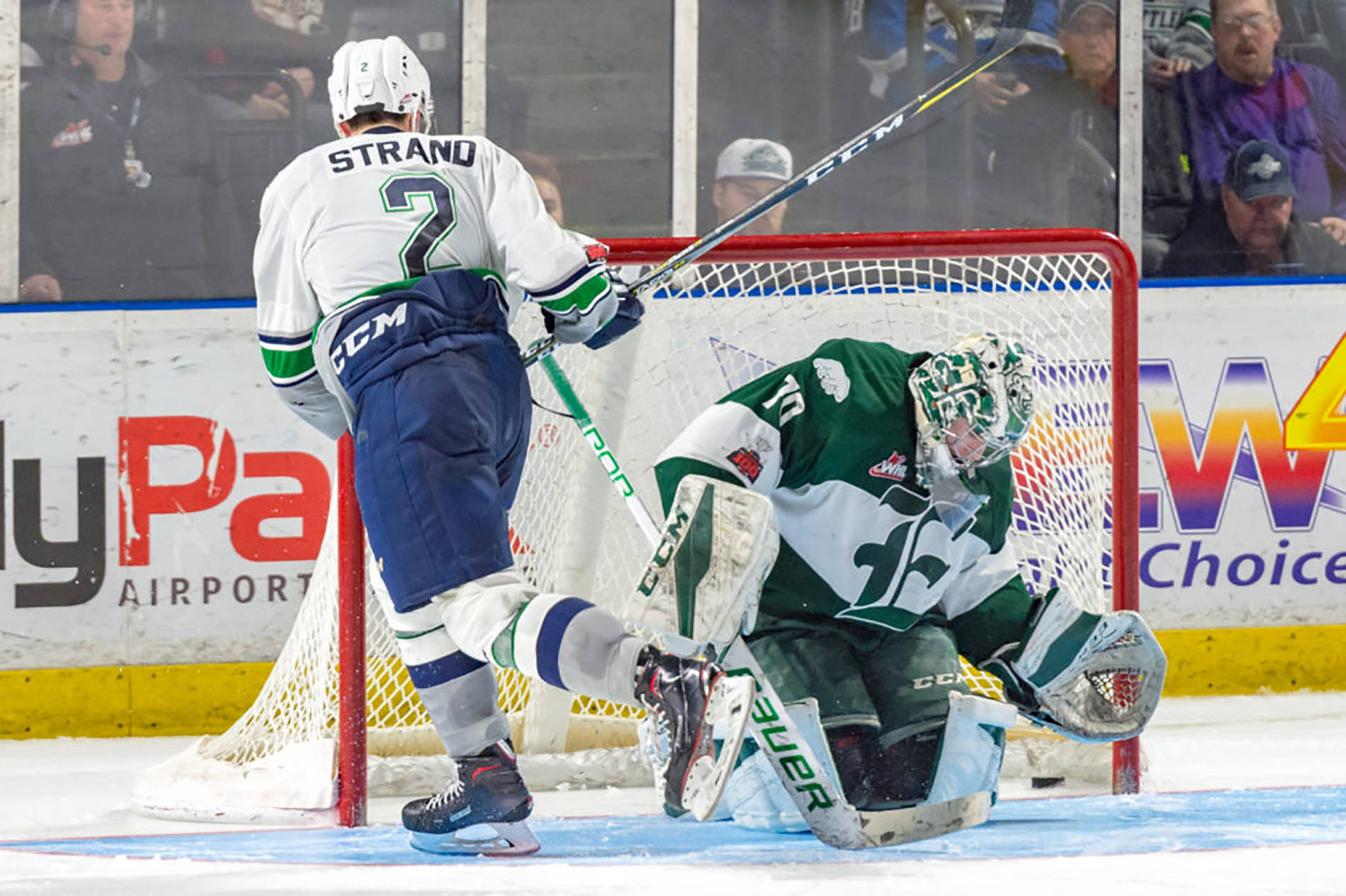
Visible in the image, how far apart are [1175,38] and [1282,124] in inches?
14.5

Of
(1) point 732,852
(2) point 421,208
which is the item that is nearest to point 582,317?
(2) point 421,208

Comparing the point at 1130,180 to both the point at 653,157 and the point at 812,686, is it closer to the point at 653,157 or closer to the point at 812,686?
the point at 653,157

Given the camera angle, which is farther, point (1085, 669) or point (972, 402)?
point (1085, 669)

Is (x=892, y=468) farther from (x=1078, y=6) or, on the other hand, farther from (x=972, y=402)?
→ (x=1078, y=6)

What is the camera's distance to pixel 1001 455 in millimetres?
2508

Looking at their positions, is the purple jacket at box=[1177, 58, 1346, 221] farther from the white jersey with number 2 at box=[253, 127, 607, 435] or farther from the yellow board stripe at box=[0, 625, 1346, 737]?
the yellow board stripe at box=[0, 625, 1346, 737]

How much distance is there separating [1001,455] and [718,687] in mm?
823

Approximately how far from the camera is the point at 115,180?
389 centimetres

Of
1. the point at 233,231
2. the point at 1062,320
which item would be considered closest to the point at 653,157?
the point at 233,231

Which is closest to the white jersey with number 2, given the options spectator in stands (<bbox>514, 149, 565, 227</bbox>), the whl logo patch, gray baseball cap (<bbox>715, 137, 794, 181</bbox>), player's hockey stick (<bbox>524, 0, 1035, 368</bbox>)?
player's hockey stick (<bbox>524, 0, 1035, 368</bbox>)

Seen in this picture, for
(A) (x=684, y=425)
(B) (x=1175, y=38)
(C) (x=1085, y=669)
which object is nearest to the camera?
(C) (x=1085, y=669)

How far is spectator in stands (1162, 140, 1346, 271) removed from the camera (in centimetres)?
418

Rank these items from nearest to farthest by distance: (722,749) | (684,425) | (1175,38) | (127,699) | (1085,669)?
1. (722,749)
2. (1085,669)
3. (684,425)
4. (127,699)
5. (1175,38)

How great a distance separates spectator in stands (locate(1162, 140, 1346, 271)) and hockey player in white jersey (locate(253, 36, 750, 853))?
2346mm
